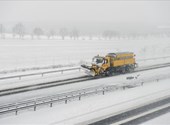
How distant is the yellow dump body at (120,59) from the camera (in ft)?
104

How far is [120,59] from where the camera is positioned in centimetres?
3284

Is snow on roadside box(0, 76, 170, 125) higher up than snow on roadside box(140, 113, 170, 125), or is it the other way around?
snow on roadside box(0, 76, 170, 125)

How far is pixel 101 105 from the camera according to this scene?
18.8 m

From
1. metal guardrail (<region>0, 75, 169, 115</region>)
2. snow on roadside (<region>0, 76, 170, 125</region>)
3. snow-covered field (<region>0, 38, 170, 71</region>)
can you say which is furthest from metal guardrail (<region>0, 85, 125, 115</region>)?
snow-covered field (<region>0, 38, 170, 71</region>)

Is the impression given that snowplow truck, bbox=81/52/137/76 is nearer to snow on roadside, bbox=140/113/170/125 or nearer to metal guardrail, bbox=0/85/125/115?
metal guardrail, bbox=0/85/125/115

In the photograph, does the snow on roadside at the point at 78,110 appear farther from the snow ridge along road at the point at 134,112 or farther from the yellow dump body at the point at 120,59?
the yellow dump body at the point at 120,59

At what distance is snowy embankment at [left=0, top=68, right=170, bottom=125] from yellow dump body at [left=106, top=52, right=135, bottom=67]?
19.2 feet

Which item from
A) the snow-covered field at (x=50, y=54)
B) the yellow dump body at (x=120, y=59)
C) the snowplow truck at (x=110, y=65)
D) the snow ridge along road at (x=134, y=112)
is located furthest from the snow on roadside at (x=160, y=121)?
the snow-covered field at (x=50, y=54)

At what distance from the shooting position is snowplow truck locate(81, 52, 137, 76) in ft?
99.9

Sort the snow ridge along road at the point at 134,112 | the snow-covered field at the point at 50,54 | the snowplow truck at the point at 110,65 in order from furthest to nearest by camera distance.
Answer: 1. the snow-covered field at the point at 50,54
2. the snowplow truck at the point at 110,65
3. the snow ridge along road at the point at 134,112

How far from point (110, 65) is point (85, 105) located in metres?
13.6

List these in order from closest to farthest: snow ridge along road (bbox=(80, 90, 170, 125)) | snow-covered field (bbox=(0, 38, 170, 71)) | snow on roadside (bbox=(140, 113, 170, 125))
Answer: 1. snow on roadside (bbox=(140, 113, 170, 125))
2. snow ridge along road (bbox=(80, 90, 170, 125))
3. snow-covered field (bbox=(0, 38, 170, 71))

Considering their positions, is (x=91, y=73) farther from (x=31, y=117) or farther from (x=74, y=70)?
(x=31, y=117)

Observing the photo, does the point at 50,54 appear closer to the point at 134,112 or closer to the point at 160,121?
the point at 134,112
